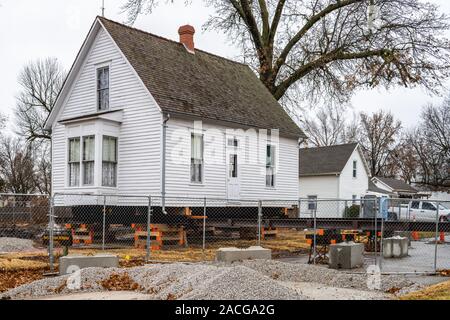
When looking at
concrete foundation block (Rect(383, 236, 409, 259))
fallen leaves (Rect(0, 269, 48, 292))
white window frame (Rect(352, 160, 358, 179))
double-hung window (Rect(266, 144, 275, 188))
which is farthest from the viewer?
white window frame (Rect(352, 160, 358, 179))

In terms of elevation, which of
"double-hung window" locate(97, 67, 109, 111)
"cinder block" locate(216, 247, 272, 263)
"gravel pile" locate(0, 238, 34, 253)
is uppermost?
"double-hung window" locate(97, 67, 109, 111)

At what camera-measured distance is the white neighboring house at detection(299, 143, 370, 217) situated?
45.4 m

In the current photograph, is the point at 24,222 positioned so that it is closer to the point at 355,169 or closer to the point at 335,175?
the point at 335,175

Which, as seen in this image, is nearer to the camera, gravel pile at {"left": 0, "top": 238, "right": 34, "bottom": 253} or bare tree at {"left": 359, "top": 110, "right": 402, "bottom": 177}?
gravel pile at {"left": 0, "top": 238, "right": 34, "bottom": 253}

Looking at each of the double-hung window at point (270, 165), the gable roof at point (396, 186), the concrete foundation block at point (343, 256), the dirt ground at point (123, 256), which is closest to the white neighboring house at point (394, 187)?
the gable roof at point (396, 186)

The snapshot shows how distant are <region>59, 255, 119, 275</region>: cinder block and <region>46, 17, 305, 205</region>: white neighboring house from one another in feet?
27.3

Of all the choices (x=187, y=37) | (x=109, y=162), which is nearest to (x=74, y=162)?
(x=109, y=162)

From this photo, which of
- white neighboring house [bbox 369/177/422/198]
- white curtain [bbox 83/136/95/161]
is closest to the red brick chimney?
white curtain [bbox 83/136/95/161]

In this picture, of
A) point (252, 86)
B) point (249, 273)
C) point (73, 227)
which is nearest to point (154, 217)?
point (73, 227)

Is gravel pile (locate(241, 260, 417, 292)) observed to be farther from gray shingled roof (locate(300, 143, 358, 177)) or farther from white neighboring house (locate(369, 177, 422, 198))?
white neighboring house (locate(369, 177, 422, 198))

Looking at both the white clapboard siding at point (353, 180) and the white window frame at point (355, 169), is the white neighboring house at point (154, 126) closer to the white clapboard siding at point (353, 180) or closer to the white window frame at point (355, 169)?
the white clapboard siding at point (353, 180)

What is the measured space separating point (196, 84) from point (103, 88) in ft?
12.5
